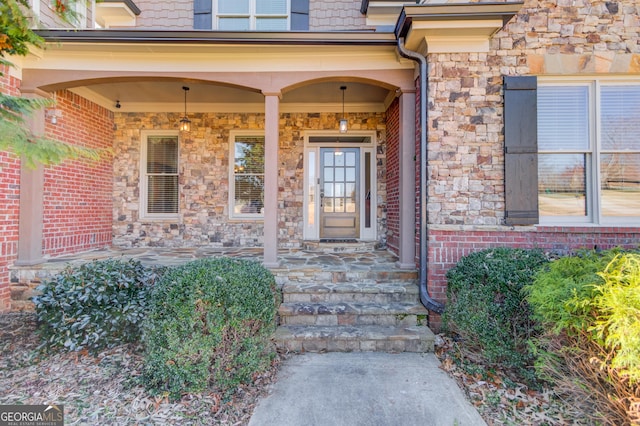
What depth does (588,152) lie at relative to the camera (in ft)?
12.4

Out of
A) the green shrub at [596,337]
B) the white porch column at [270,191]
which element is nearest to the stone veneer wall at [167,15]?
the white porch column at [270,191]

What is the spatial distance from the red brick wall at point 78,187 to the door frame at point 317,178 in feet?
12.7

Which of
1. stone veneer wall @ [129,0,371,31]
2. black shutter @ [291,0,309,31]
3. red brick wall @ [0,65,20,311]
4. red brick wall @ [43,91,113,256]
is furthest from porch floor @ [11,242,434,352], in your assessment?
stone veneer wall @ [129,0,371,31]

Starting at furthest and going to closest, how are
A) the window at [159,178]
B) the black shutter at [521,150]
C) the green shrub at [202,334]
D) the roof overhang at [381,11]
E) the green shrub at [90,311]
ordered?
the window at [159,178] → the roof overhang at [381,11] → the black shutter at [521,150] → the green shrub at [90,311] → the green shrub at [202,334]

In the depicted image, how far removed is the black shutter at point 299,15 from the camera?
565cm

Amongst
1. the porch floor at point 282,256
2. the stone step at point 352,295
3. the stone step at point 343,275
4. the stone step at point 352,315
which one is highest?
the porch floor at point 282,256

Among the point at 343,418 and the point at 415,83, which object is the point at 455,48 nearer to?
the point at 415,83

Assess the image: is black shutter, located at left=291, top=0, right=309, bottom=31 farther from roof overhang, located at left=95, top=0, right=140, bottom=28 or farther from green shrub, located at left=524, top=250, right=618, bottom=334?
green shrub, located at left=524, top=250, right=618, bottom=334

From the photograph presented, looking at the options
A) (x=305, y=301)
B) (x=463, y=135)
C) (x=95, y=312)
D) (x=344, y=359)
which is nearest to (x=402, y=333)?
(x=344, y=359)

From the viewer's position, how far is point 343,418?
2.19 meters

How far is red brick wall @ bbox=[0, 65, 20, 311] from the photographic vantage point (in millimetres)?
3960

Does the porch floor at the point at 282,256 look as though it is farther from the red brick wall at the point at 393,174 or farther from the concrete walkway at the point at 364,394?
the concrete walkway at the point at 364,394

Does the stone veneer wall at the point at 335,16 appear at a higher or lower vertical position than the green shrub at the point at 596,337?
higher

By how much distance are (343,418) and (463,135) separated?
3.24m
